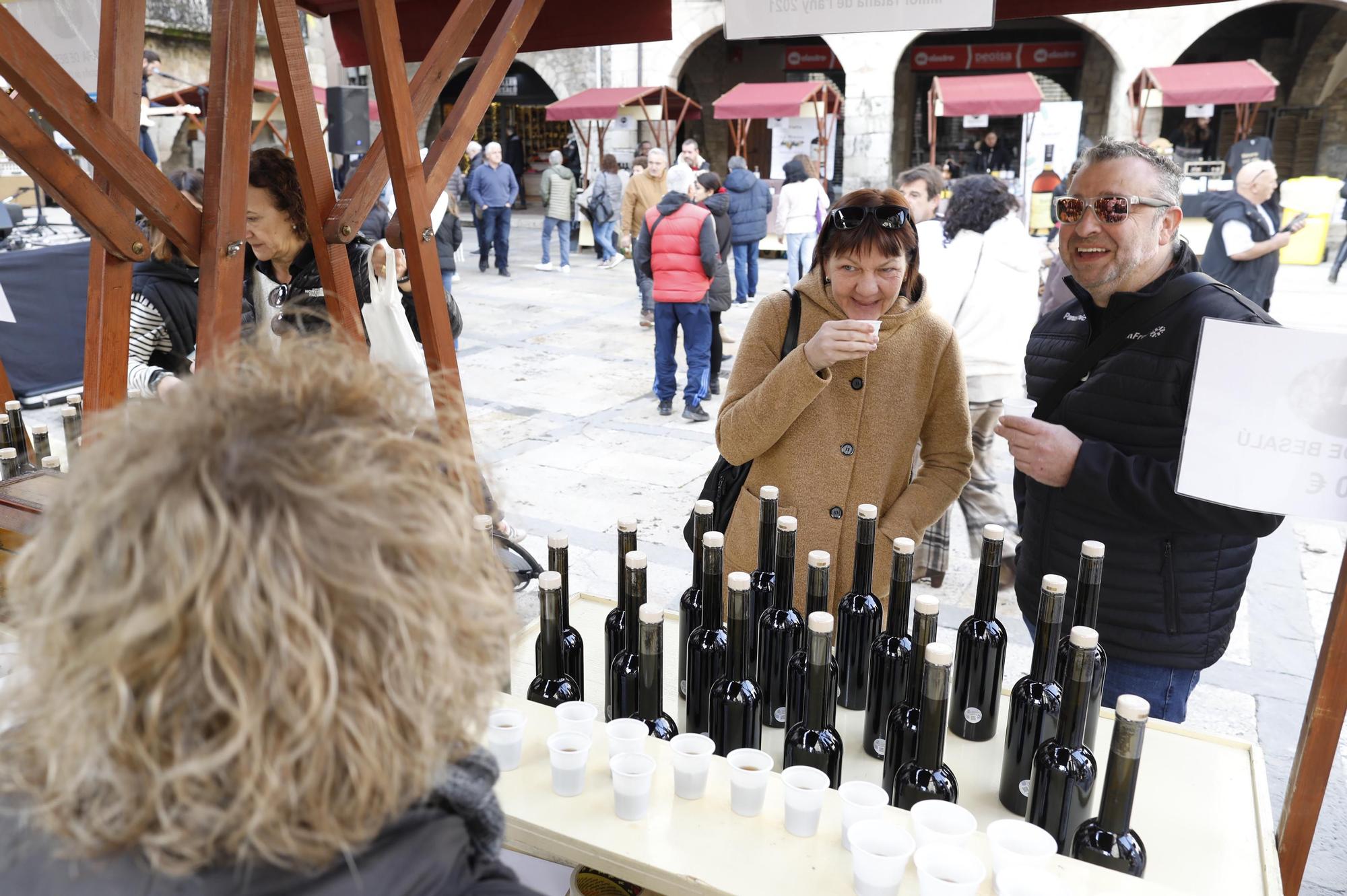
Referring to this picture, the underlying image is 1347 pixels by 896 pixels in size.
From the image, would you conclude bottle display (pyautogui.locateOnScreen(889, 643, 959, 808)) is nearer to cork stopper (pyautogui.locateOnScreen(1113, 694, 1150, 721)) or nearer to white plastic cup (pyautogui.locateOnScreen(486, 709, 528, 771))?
cork stopper (pyautogui.locateOnScreen(1113, 694, 1150, 721))

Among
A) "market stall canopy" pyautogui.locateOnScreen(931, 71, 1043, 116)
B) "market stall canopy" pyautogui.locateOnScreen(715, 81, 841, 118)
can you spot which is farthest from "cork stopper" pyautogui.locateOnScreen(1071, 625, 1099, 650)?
"market stall canopy" pyautogui.locateOnScreen(715, 81, 841, 118)

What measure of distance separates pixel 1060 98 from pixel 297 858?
2798 centimetres

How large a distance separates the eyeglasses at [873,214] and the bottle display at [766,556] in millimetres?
698

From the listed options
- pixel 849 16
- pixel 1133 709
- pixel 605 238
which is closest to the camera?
pixel 1133 709

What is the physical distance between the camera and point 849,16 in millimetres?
2338

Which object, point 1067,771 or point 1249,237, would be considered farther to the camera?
point 1249,237

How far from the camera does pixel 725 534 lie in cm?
255

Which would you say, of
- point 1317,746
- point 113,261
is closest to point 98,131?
point 113,261

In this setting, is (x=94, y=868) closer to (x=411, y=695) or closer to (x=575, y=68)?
(x=411, y=695)

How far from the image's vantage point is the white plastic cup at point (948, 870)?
121cm

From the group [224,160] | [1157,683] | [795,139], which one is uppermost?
[795,139]

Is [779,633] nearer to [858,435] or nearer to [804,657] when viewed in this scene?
[804,657]

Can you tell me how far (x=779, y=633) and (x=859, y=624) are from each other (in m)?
0.17

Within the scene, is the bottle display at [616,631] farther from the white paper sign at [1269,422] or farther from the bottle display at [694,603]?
the white paper sign at [1269,422]
